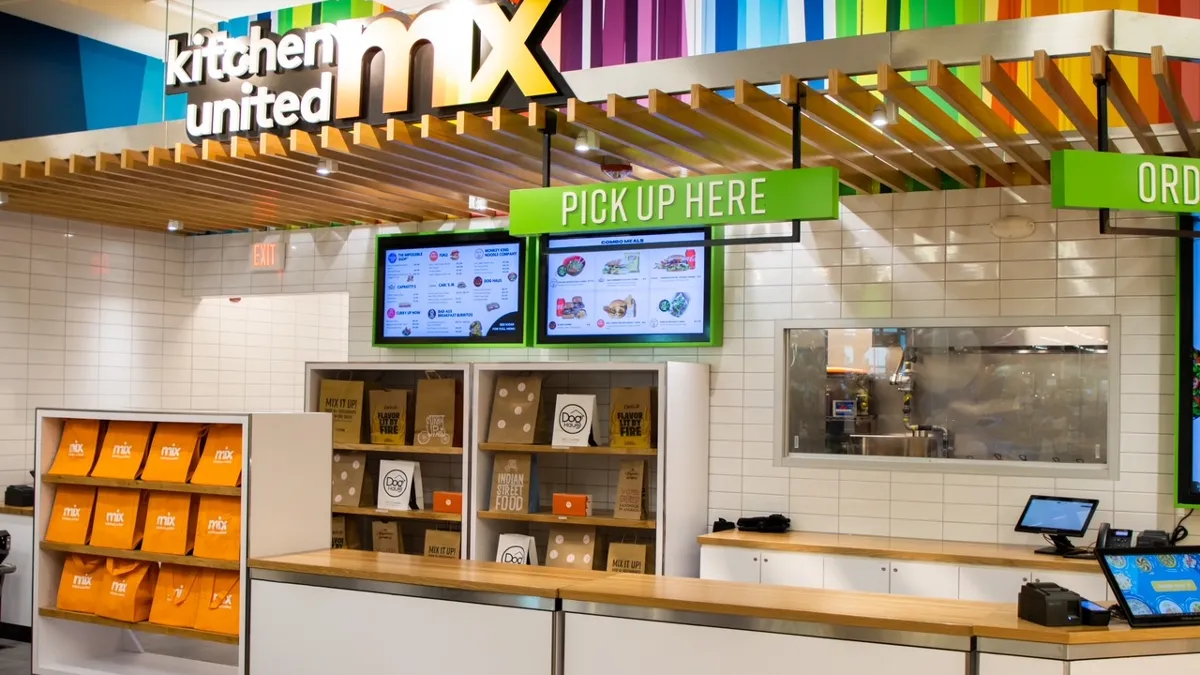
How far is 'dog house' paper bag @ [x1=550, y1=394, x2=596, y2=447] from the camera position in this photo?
7398mm

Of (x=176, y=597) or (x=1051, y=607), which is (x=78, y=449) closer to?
(x=176, y=597)

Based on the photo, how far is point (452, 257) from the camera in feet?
27.6

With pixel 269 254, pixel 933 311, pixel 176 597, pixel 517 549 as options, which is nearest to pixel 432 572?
pixel 176 597

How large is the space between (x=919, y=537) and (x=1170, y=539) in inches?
52.2

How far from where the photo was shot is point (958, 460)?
6832 millimetres

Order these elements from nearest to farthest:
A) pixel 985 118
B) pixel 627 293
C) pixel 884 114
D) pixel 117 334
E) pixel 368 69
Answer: pixel 884 114, pixel 985 118, pixel 368 69, pixel 627 293, pixel 117 334

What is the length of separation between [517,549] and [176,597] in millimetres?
2310

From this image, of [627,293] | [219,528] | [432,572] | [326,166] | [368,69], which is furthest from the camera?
[627,293]

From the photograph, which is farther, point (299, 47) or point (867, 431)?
point (867, 431)

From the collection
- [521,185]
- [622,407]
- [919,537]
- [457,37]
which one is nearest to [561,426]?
[622,407]

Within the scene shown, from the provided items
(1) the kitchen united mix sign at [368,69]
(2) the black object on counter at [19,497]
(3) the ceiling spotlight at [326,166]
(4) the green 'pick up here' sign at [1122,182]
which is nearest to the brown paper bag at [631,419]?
(3) the ceiling spotlight at [326,166]

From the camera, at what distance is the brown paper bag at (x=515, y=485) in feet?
24.5

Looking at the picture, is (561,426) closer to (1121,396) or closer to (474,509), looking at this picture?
(474,509)

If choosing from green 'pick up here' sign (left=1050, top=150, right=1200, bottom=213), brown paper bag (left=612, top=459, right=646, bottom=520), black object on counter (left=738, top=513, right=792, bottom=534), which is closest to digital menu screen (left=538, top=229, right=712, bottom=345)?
brown paper bag (left=612, top=459, right=646, bottom=520)
